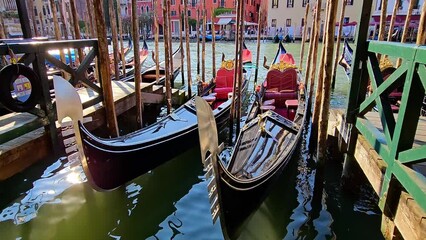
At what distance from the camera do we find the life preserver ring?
8.55ft

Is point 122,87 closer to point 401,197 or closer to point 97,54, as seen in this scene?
point 97,54

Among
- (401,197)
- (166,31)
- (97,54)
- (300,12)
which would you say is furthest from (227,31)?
(401,197)

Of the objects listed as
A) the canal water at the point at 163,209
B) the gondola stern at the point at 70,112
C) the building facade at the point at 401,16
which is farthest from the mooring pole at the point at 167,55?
the building facade at the point at 401,16

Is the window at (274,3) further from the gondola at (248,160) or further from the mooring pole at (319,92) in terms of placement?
the mooring pole at (319,92)

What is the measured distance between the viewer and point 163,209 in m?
3.28

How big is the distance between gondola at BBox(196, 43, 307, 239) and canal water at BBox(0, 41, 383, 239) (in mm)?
389

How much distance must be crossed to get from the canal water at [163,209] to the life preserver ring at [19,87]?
2.34ft

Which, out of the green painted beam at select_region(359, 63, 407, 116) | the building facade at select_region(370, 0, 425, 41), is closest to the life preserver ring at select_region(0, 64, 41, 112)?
the green painted beam at select_region(359, 63, 407, 116)

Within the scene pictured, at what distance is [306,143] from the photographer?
494 cm

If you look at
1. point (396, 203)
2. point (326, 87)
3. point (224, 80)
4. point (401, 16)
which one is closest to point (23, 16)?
point (224, 80)

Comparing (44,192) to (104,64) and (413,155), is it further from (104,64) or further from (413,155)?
(413,155)

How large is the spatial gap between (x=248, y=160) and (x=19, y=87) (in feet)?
7.08

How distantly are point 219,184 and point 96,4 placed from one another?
7.49ft

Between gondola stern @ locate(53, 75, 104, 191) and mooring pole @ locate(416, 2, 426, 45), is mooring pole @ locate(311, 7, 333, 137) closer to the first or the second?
mooring pole @ locate(416, 2, 426, 45)
